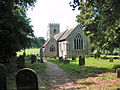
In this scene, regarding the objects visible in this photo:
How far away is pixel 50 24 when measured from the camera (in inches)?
1964

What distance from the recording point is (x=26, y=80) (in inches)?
190

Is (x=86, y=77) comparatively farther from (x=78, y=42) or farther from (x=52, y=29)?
(x=52, y=29)

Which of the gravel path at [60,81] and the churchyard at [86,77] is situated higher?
the churchyard at [86,77]

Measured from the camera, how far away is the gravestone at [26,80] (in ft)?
15.8

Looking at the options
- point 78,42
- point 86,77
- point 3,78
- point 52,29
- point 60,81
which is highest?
point 52,29

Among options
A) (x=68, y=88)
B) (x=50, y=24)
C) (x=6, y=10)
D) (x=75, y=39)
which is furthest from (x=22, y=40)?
(x=50, y=24)

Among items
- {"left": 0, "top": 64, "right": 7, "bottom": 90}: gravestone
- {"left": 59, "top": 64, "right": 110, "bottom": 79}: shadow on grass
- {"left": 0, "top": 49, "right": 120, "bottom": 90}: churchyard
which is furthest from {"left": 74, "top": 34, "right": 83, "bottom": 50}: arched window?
{"left": 0, "top": 64, "right": 7, "bottom": 90}: gravestone

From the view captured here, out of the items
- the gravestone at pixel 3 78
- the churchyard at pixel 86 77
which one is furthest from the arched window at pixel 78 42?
the gravestone at pixel 3 78

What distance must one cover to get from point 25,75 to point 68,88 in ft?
7.97

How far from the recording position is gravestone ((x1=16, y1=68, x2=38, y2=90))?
4.81 m

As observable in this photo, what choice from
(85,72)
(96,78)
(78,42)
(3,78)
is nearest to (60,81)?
(96,78)

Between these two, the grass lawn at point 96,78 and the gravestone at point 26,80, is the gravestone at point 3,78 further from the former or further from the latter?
the grass lawn at point 96,78

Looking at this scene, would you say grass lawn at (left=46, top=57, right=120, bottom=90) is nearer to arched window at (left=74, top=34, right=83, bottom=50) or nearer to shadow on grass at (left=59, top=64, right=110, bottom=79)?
shadow on grass at (left=59, top=64, right=110, bottom=79)

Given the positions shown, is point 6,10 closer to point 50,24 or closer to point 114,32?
point 114,32
